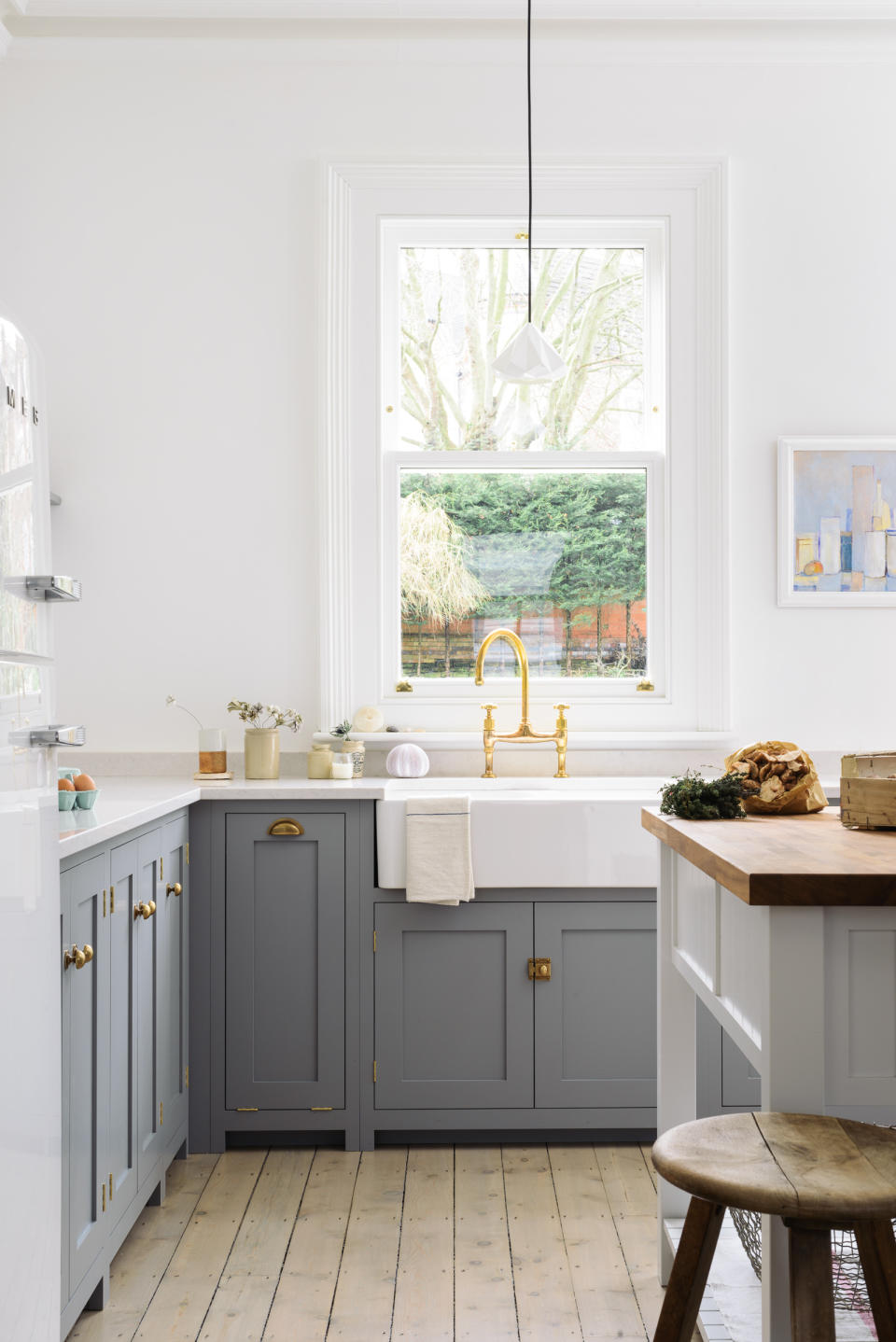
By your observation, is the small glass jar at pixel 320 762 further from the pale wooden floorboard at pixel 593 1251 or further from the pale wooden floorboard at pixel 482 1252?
the pale wooden floorboard at pixel 593 1251

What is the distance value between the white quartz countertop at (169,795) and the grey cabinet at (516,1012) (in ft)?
1.11

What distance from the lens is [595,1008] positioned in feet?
9.36

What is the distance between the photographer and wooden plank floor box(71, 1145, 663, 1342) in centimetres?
205

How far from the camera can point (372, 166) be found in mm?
3404

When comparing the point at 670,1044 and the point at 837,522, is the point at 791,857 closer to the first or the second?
the point at 670,1044

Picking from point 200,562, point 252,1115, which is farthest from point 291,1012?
point 200,562

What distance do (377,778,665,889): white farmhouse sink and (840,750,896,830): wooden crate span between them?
109cm

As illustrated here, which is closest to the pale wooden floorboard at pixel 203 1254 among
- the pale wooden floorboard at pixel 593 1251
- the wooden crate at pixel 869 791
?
the pale wooden floorboard at pixel 593 1251

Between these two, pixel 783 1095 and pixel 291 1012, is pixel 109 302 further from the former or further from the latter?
pixel 783 1095

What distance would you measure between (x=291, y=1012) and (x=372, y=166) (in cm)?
252

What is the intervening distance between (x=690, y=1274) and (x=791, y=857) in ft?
1.69

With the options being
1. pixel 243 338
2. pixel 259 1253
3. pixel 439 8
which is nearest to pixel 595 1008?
pixel 259 1253

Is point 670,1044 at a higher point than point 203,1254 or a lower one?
higher

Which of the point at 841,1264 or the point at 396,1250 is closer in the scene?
the point at 841,1264
